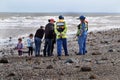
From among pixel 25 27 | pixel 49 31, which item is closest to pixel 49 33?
pixel 49 31

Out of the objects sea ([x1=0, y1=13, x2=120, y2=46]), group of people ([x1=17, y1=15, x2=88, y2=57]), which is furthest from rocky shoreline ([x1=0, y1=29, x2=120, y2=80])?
sea ([x1=0, y1=13, x2=120, y2=46])

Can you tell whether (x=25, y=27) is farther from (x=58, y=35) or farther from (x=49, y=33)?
(x=58, y=35)

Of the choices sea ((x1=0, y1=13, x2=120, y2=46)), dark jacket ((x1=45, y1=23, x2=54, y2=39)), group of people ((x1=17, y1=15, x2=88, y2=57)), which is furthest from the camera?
sea ((x1=0, y1=13, x2=120, y2=46))

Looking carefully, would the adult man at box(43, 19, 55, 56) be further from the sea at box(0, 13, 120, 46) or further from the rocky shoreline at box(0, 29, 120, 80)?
the sea at box(0, 13, 120, 46)

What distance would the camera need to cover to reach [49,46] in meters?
20.2

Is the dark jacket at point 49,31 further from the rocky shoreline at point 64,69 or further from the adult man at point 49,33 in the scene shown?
the rocky shoreline at point 64,69

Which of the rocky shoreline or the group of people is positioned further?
the group of people

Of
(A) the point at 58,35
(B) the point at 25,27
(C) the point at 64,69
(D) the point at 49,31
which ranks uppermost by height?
(D) the point at 49,31

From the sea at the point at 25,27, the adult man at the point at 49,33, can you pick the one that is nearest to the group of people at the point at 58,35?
the adult man at the point at 49,33

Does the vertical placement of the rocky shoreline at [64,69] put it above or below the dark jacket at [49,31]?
below

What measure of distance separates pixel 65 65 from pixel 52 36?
4.43m

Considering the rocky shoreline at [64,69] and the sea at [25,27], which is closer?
the rocky shoreline at [64,69]

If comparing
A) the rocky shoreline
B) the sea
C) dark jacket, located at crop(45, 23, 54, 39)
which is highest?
dark jacket, located at crop(45, 23, 54, 39)

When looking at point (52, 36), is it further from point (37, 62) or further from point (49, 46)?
point (37, 62)
